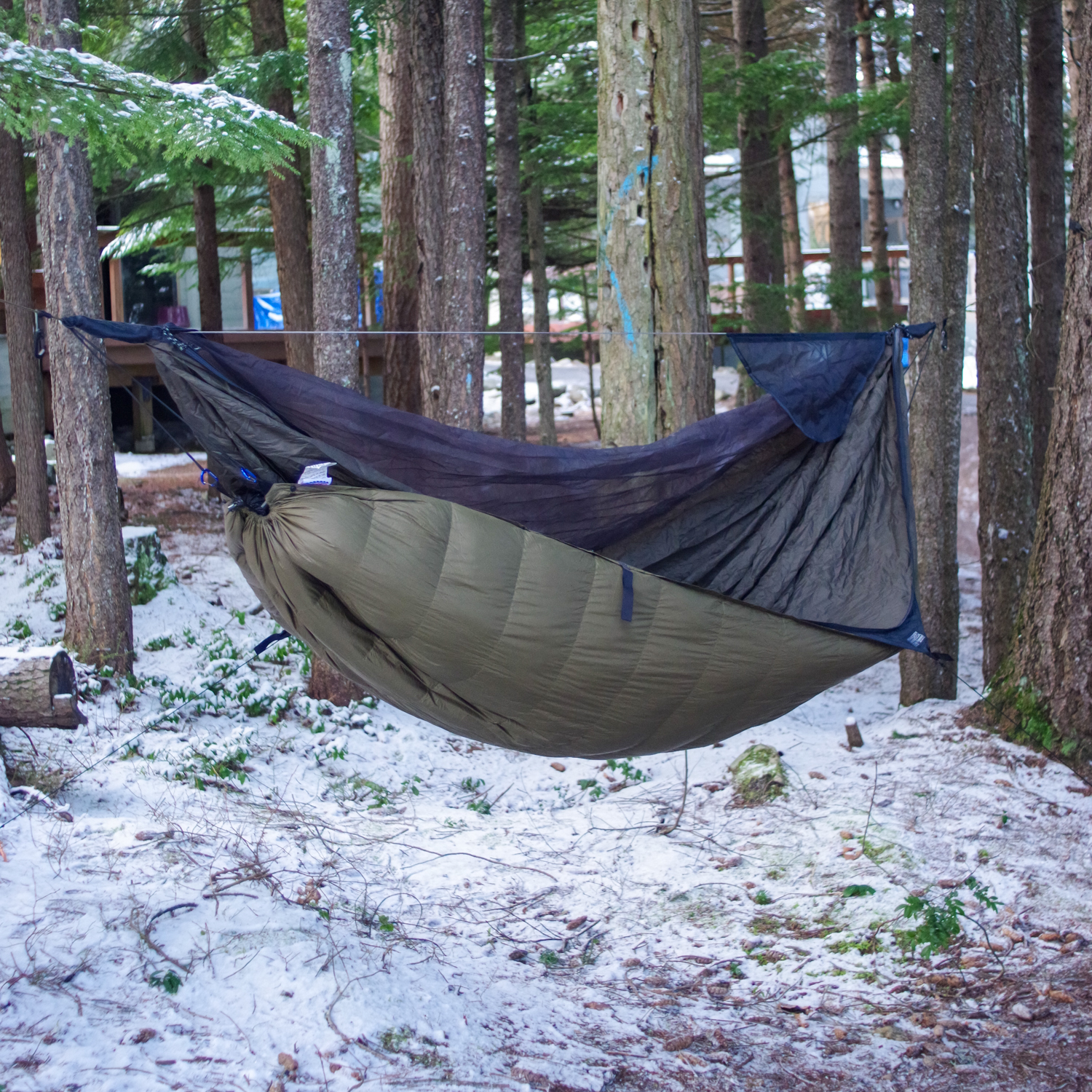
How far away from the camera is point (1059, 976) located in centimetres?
355

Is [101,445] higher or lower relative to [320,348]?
lower

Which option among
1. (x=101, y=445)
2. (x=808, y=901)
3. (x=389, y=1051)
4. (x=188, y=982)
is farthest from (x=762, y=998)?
(x=101, y=445)

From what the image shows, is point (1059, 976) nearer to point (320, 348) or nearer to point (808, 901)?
point (808, 901)

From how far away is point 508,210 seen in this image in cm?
902

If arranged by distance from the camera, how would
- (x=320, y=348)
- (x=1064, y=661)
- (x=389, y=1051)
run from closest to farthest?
(x=389, y=1051) < (x=1064, y=661) < (x=320, y=348)

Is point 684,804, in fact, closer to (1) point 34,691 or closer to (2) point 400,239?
(1) point 34,691

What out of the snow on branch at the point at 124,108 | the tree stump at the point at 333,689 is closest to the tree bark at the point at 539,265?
the tree stump at the point at 333,689

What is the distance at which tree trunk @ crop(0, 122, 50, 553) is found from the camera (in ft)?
24.2

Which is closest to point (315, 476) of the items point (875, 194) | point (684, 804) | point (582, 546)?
point (582, 546)

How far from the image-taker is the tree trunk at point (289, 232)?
7605 millimetres

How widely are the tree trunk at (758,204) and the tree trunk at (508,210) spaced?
218 cm

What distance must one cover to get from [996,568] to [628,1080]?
5.04m

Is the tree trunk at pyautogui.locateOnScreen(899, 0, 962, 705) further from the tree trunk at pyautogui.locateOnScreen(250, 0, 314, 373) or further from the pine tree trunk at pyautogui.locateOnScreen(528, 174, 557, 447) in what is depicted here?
the pine tree trunk at pyautogui.locateOnScreen(528, 174, 557, 447)

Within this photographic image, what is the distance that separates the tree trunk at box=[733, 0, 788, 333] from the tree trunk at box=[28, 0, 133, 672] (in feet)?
19.3
